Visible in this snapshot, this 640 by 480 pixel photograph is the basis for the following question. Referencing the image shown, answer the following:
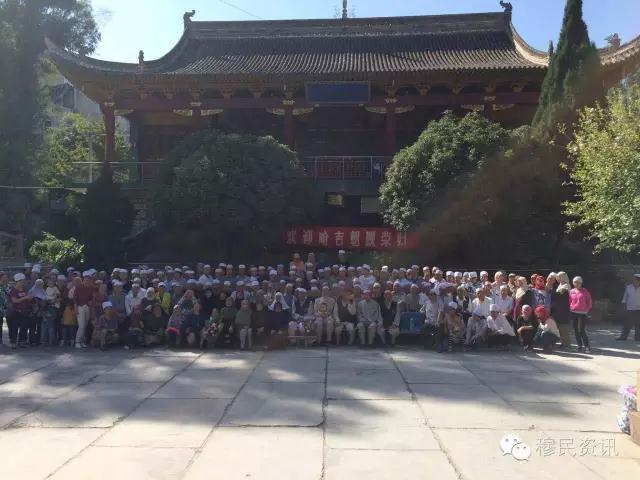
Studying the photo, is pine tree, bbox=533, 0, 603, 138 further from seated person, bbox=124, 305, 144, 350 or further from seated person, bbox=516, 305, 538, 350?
seated person, bbox=124, 305, 144, 350

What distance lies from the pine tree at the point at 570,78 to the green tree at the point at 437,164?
5.27ft

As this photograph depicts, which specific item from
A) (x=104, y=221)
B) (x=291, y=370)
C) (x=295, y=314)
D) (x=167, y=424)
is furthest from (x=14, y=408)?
(x=104, y=221)

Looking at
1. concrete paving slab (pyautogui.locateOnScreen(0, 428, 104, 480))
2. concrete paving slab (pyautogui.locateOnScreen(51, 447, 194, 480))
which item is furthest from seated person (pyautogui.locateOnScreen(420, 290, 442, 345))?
concrete paving slab (pyautogui.locateOnScreen(0, 428, 104, 480))

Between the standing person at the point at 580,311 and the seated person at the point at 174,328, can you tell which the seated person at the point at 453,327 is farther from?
the seated person at the point at 174,328

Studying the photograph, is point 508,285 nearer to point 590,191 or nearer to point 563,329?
point 563,329

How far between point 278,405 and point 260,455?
1512 mm

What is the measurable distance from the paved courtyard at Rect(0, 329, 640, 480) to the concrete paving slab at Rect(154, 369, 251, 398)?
3 centimetres

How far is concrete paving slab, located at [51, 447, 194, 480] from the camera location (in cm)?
451

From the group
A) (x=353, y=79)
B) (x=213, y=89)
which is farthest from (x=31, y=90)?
(x=353, y=79)

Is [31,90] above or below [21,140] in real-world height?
above

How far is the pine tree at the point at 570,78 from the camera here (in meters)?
14.5

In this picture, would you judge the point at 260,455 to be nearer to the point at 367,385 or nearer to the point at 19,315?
the point at 367,385

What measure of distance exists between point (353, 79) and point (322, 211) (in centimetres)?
466

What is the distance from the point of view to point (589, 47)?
1522 centimetres
